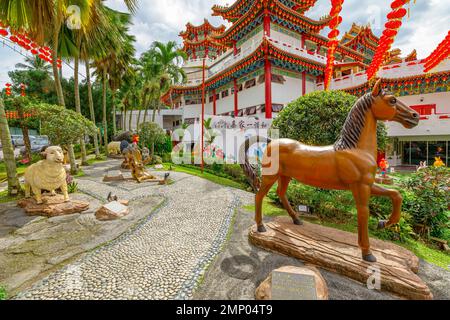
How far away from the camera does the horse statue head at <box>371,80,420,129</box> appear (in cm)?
300

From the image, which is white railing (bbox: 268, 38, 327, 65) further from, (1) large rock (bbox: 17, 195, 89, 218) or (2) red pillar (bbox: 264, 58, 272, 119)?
(1) large rock (bbox: 17, 195, 89, 218)

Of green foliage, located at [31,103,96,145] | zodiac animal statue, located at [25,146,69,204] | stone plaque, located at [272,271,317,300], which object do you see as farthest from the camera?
green foliage, located at [31,103,96,145]

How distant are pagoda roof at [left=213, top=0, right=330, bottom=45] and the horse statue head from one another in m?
17.2

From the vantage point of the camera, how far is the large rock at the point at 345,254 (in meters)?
2.71

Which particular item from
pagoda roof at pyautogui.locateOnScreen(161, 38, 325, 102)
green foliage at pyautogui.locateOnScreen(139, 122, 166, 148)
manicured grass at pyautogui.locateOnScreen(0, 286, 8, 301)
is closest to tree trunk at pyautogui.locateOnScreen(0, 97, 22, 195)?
manicured grass at pyautogui.locateOnScreen(0, 286, 8, 301)

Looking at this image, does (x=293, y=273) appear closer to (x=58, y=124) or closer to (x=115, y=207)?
(x=115, y=207)

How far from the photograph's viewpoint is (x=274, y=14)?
17.1m

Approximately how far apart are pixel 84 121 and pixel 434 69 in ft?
75.7

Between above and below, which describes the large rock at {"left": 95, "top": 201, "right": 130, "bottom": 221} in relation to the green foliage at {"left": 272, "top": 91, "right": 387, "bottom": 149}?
below

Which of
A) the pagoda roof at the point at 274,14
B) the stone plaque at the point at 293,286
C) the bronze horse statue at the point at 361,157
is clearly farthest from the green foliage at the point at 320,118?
the pagoda roof at the point at 274,14

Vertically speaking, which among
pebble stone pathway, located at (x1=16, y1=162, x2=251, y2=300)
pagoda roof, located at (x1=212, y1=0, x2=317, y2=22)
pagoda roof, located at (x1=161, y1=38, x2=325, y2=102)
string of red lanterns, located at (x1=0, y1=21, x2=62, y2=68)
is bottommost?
pebble stone pathway, located at (x1=16, y1=162, x2=251, y2=300)

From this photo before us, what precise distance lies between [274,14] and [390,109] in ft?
59.4
